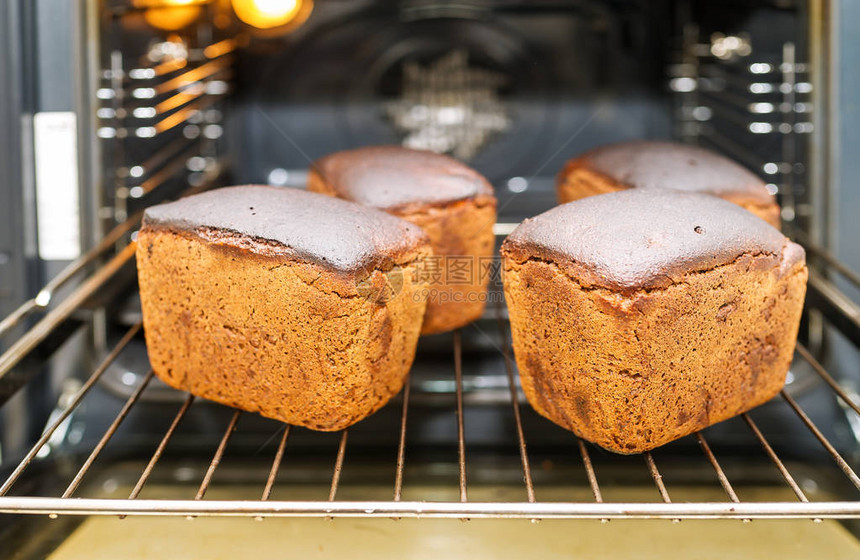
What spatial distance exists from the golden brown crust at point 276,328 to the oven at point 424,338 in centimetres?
7

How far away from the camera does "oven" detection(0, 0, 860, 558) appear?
972mm

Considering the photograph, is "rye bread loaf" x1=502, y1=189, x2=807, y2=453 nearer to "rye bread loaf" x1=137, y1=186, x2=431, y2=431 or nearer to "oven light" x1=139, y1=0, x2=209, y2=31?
"rye bread loaf" x1=137, y1=186, x2=431, y2=431

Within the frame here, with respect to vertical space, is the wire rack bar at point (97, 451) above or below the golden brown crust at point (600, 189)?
below

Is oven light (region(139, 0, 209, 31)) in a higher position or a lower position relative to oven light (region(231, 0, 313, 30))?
lower

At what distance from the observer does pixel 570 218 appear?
954 millimetres

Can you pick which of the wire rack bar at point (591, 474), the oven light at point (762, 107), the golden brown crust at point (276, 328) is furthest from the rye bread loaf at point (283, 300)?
the oven light at point (762, 107)

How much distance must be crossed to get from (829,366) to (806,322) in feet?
0.26

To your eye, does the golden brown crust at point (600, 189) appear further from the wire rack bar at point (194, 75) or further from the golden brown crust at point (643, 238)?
the wire rack bar at point (194, 75)

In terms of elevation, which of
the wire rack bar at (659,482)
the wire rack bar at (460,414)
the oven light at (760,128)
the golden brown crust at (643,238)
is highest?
the oven light at (760,128)

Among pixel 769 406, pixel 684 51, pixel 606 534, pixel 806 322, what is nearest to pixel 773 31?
pixel 684 51

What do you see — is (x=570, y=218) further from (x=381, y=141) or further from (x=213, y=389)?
(x=381, y=141)

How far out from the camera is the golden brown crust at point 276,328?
0.92 meters

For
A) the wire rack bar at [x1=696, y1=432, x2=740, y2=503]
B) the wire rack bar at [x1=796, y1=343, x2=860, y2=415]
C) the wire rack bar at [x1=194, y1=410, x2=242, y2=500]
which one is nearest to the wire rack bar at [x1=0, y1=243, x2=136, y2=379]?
the wire rack bar at [x1=194, y1=410, x2=242, y2=500]

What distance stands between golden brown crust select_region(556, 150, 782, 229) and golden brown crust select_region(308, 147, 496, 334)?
0.19 metres
